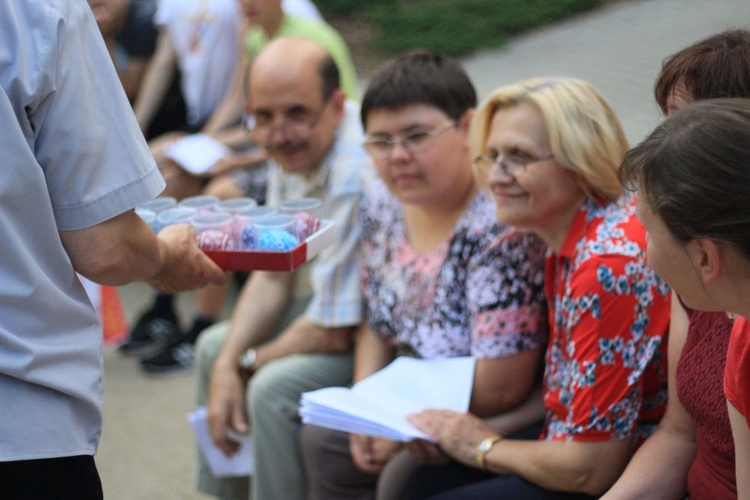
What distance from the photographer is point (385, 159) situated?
8.81 ft

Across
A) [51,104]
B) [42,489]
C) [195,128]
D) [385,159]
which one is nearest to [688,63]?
[385,159]

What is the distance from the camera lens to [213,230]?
2.41m

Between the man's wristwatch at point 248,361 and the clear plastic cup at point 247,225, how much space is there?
76cm

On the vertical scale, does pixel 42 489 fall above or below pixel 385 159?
below

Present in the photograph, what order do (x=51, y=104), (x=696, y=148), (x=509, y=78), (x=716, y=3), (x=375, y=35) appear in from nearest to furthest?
1. (x=696, y=148)
2. (x=51, y=104)
3. (x=509, y=78)
4. (x=716, y=3)
5. (x=375, y=35)

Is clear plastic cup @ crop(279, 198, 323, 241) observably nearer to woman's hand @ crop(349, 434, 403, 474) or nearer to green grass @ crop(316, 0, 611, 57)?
woman's hand @ crop(349, 434, 403, 474)

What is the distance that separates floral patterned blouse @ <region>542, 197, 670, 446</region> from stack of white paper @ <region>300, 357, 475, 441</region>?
33 cm

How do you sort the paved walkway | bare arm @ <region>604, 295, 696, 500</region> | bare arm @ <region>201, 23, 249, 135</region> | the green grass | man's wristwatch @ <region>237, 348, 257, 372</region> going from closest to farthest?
bare arm @ <region>604, 295, 696, 500</region>, man's wristwatch @ <region>237, 348, 257, 372</region>, the paved walkway, bare arm @ <region>201, 23, 249, 135</region>, the green grass

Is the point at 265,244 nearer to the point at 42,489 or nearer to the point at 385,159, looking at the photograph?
the point at 385,159

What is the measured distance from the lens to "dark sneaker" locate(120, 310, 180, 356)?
15.2 ft

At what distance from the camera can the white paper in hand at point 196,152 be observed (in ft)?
15.0

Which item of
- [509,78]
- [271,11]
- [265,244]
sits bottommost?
[509,78]

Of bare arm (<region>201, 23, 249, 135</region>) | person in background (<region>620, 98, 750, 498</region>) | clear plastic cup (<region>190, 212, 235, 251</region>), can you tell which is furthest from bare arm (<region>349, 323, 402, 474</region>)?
bare arm (<region>201, 23, 249, 135</region>)

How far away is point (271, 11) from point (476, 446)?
2799mm
